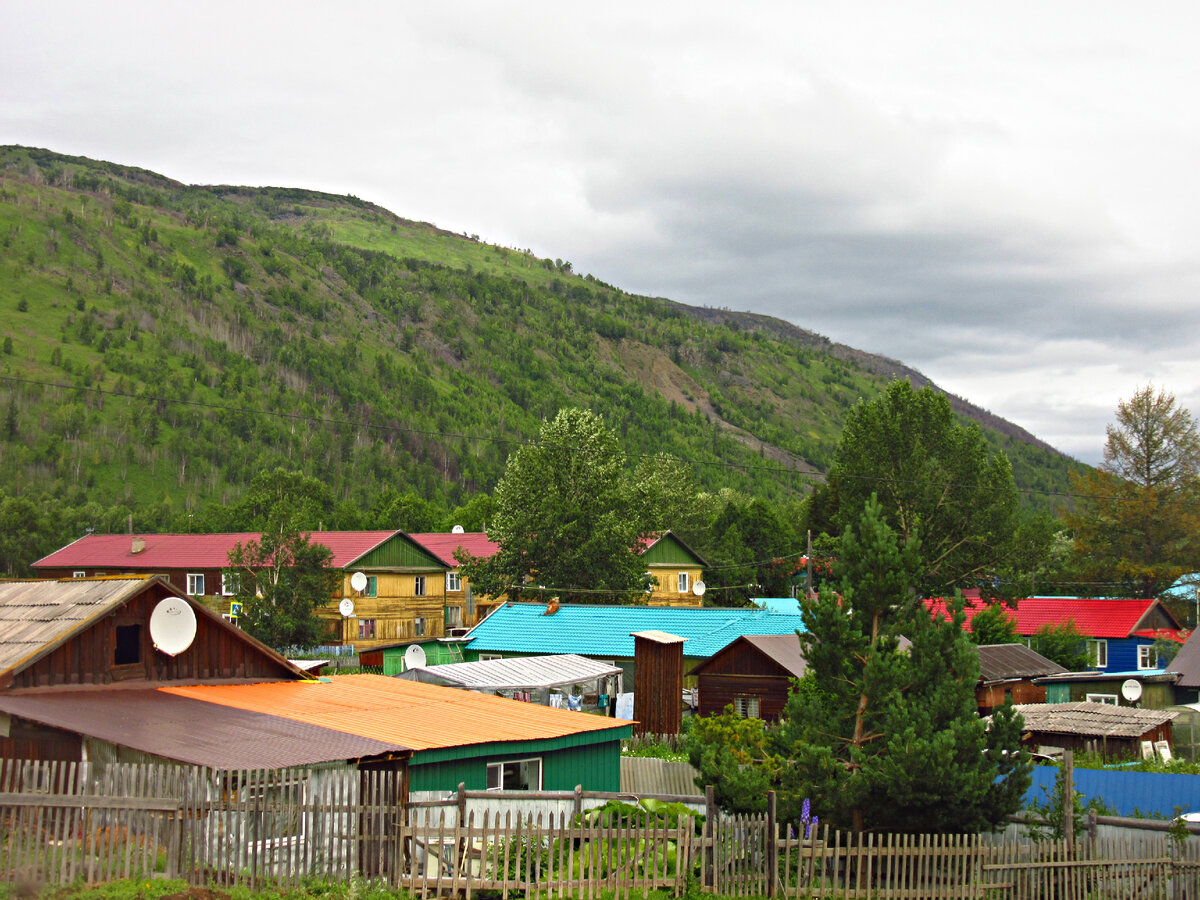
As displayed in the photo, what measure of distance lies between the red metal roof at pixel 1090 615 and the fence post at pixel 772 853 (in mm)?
39501

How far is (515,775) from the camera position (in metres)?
18.9

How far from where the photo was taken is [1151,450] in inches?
2660

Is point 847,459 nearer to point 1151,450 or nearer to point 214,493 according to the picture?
point 1151,450

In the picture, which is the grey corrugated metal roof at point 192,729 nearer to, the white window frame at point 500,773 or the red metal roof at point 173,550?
the white window frame at point 500,773

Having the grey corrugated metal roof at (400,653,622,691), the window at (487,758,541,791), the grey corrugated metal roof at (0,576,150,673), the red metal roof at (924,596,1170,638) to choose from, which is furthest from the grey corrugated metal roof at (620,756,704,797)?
the red metal roof at (924,596,1170,638)

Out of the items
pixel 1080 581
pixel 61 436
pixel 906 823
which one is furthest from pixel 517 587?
pixel 61 436

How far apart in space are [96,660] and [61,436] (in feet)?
426

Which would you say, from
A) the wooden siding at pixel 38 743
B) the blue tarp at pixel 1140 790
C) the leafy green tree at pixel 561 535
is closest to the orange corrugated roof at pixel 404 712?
the wooden siding at pixel 38 743

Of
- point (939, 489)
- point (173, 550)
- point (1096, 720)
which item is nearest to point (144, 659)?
point (1096, 720)

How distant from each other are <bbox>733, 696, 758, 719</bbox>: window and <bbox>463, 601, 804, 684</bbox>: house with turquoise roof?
5502 mm

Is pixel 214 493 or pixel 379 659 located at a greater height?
A: pixel 214 493

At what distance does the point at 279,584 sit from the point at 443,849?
3418cm

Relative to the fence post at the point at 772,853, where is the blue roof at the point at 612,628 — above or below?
above

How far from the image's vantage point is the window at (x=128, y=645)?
782 inches
